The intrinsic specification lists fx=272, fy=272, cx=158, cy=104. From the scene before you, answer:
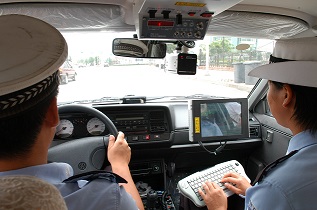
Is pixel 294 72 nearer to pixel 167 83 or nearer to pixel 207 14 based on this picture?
pixel 207 14

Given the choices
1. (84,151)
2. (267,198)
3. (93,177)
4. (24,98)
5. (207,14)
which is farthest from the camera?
(84,151)

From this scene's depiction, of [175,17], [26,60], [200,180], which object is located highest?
[175,17]

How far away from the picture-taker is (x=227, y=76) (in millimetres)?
3250

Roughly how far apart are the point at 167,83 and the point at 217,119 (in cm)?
100

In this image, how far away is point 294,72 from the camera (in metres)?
1.20

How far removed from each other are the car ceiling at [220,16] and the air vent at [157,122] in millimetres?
Answer: 828

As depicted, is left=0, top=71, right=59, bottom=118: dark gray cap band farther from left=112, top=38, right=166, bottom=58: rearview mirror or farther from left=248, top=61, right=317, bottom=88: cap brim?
left=112, top=38, right=166, bottom=58: rearview mirror

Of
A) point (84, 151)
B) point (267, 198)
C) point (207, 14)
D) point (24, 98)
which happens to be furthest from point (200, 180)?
point (24, 98)

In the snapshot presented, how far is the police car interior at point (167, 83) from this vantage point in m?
1.77

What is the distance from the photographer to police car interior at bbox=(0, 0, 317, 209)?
69.9 inches

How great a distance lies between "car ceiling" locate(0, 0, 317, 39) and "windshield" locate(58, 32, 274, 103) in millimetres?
179

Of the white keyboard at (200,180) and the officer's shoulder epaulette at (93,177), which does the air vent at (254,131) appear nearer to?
the white keyboard at (200,180)

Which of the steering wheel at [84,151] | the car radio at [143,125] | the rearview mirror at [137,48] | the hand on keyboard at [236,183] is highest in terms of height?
the rearview mirror at [137,48]

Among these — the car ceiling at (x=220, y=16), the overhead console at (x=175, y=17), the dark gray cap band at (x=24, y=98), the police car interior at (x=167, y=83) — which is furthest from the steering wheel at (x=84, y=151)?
the dark gray cap band at (x=24, y=98)
